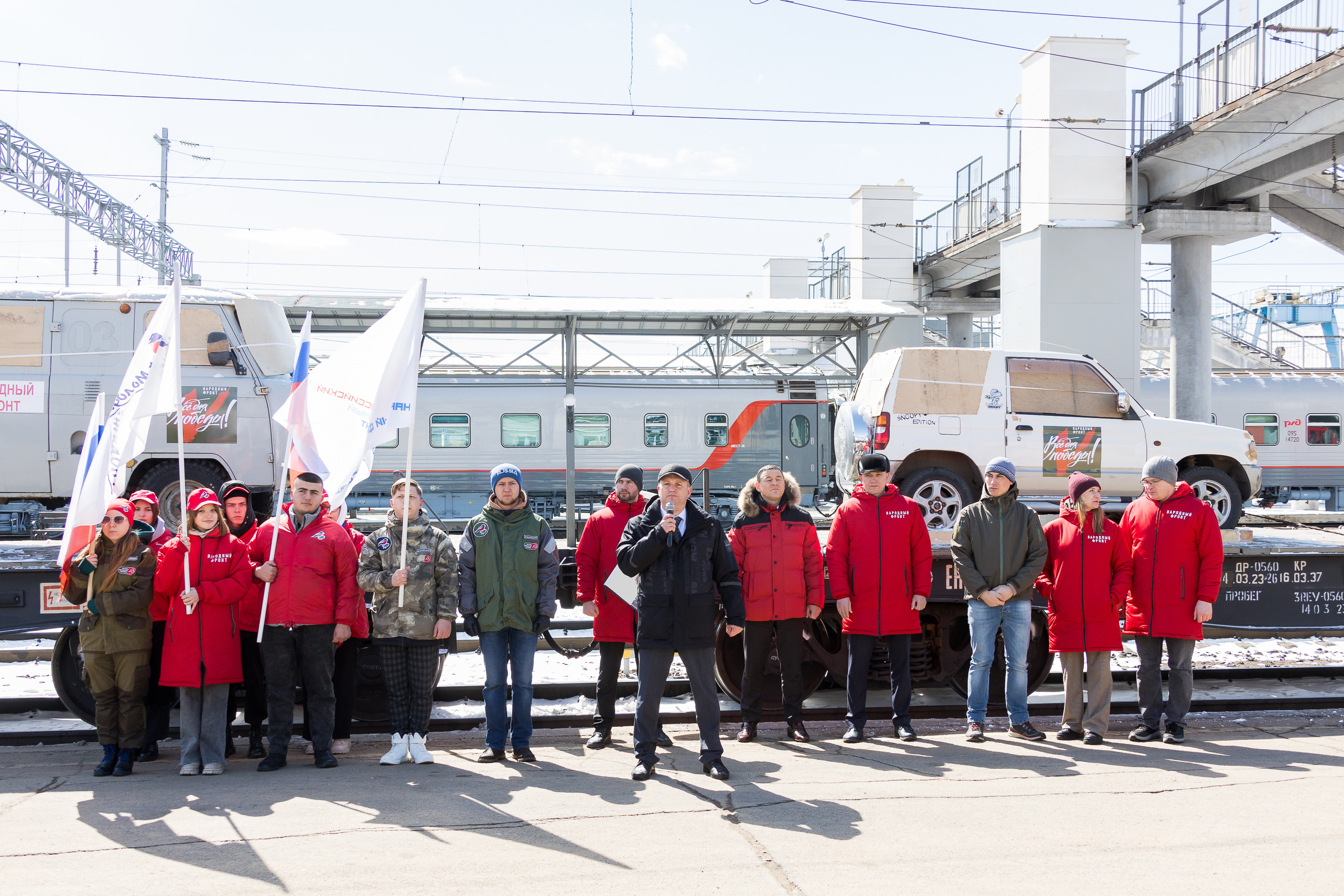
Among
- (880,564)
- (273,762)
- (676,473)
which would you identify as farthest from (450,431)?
(676,473)

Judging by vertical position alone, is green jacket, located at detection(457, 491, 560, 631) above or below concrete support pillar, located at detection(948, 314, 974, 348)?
below

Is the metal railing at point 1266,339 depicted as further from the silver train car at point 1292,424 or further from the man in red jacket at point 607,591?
the man in red jacket at point 607,591

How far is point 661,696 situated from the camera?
18.7 feet

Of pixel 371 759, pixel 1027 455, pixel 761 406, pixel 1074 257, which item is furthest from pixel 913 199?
pixel 371 759

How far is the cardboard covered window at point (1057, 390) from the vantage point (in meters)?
10.8

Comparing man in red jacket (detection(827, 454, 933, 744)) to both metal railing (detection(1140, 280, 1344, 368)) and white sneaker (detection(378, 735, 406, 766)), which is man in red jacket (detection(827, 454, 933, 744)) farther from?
metal railing (detection(1140, 280, 1344, 368))

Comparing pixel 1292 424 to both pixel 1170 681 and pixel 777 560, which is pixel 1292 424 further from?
pixel 777 560

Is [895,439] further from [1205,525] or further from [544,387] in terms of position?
[544,387]

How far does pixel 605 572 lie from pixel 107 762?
3115mm

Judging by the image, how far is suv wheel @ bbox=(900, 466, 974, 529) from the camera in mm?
10523

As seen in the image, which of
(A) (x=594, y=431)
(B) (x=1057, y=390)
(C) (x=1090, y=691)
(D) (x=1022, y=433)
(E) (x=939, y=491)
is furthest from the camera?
(A) (x=594, y=431)

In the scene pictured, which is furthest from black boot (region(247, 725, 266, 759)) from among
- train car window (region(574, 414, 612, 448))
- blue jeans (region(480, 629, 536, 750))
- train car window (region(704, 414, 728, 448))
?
train car window (region(704, 414, 728, 448))

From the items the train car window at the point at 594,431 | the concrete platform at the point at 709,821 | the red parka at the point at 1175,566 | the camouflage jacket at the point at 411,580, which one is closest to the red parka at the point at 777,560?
the concrete platform at the point at 709,821

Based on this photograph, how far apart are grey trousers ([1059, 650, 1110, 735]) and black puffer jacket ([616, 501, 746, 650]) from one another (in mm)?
2408
